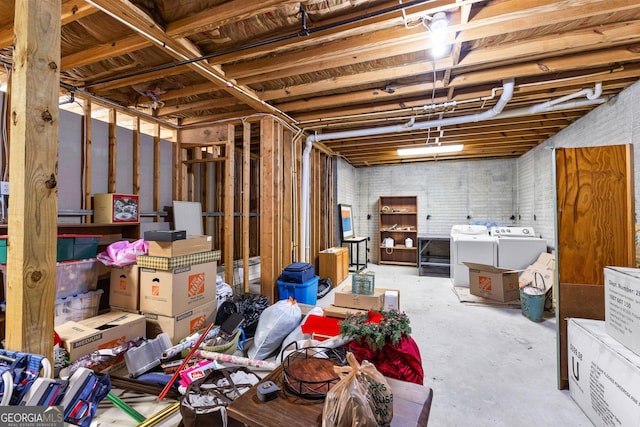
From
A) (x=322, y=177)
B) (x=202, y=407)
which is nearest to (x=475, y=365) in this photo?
(x=202, y=407)

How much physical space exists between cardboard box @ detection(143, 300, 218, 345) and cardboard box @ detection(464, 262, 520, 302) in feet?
13.3

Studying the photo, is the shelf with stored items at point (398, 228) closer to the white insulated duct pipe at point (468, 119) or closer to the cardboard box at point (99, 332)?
the white insulated duct pipe at point (468, 119)

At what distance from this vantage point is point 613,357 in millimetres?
1684

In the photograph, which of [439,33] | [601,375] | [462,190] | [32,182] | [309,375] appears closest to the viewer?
[309,375]

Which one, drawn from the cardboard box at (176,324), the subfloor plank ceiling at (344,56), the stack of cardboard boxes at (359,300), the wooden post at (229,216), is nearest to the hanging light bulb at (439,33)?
the subfloor plank ceiling at (344,56)

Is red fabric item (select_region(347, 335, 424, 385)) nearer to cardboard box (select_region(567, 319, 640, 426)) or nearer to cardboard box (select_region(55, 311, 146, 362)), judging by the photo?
cardboard box (select_region(567, 319, 640, 426))

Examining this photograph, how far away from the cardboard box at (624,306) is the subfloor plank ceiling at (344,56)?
1.82 meters

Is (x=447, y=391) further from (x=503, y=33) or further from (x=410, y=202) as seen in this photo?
(x=410, y=202)

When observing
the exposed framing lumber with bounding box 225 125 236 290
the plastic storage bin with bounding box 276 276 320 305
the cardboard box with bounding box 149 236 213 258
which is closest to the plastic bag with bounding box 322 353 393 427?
the cardboard box with bounding box 149 236 213 258

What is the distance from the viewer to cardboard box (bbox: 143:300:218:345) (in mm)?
2568

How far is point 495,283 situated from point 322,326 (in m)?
3.43

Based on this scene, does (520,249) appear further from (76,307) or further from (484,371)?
(76,307)

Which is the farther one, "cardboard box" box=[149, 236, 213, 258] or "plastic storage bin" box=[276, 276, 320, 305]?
"plastic storage bin" box=[276, 276, 320, 305]

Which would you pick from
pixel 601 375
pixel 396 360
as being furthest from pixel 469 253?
pixel 396 360
